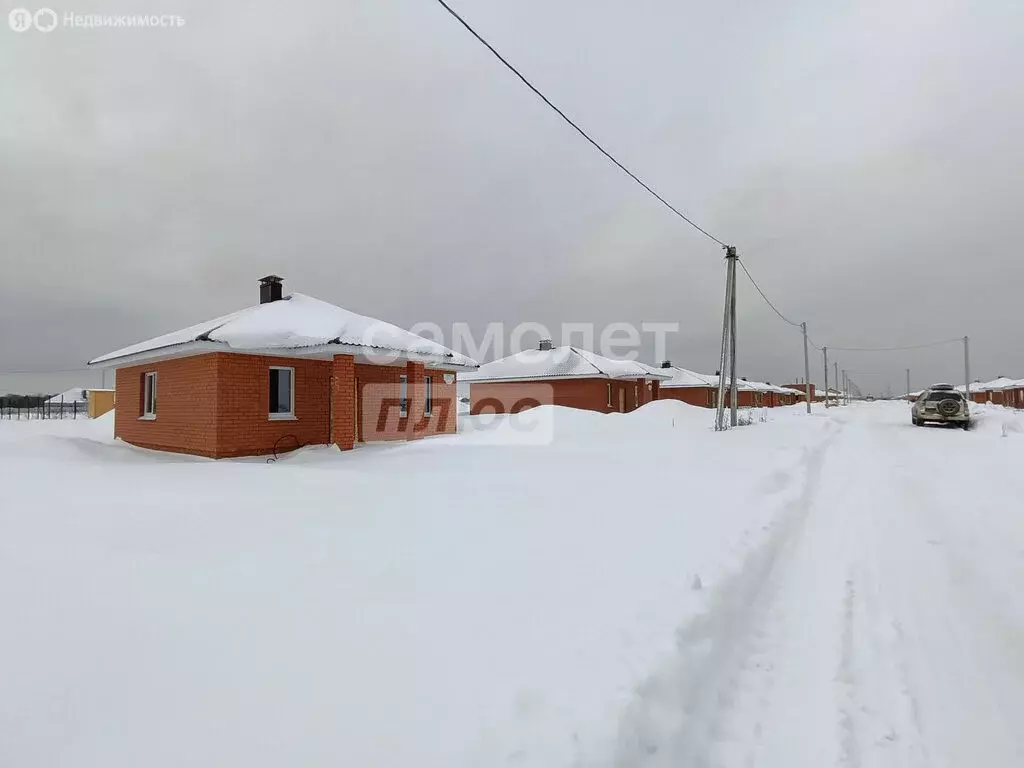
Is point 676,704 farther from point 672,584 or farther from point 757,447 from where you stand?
point 757,447

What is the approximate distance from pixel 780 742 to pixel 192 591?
11.1ft

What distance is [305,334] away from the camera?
33.6ft

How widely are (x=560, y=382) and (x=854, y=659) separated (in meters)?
24.0

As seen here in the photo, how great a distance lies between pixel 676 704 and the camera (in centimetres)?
230

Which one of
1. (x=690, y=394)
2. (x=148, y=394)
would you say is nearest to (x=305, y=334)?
(x=148, y=394)

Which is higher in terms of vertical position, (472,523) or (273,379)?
(273,379)

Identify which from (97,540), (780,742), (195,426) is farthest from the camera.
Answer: (195,426)

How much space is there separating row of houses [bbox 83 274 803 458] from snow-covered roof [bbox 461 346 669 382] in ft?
38.2

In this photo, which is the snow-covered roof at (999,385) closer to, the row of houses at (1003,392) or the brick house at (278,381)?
the row of houses at (1003,392)

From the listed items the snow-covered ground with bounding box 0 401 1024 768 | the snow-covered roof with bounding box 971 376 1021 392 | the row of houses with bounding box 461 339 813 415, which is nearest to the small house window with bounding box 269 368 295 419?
the snow-covered ground with bounding box 0 401 1024 768

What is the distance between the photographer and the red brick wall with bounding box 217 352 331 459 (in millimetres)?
9945

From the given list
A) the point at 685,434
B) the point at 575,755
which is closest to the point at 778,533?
the point at 575,755

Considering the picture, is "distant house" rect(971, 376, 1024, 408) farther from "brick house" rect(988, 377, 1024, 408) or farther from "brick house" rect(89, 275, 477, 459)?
"brick house" rect(89, 275, 477, 459)

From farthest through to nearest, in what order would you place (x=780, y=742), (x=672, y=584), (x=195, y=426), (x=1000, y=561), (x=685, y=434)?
(x=685, y=434)
(x=195, y=426)
(x=1000, y=561)
(x=672, y=584)
(x=780, y=742)
